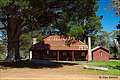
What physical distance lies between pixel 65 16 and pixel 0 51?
6977 cm

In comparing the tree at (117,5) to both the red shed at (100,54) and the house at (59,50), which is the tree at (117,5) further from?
the red shed at (100,54)

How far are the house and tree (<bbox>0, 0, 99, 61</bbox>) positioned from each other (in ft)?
87.0

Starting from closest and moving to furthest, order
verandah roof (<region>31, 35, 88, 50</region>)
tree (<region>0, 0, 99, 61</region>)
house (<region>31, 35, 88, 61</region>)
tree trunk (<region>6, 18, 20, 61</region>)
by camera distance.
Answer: tree (<region>0, 0, 99, 61</region>)
tree trunk (<region>6, 18, 20, 61</region>)
verandah roof (<region>31, 35, 88, 50</region>)
house (<region>31, 35, 88, 61</region>)

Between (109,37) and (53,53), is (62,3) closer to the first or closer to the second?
(53,53)

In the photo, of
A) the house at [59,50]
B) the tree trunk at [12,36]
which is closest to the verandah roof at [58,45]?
the house at [59,50]

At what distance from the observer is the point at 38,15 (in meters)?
43.2

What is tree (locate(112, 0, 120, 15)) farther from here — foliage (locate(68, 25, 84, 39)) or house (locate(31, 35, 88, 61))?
house (locate(31, 35, 88, 61))

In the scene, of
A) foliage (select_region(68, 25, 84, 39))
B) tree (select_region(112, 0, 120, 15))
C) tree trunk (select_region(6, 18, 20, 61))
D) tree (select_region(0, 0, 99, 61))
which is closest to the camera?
tree (select_region(112, 0, 120, 15))

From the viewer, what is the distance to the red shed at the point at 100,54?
79.6 meters

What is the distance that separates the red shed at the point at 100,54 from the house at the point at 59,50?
120 inches

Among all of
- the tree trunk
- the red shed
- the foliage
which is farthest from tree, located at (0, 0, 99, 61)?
the red shed

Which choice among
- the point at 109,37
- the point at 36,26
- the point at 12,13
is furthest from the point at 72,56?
the point at 109,37

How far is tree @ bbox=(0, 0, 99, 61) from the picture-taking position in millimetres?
40156

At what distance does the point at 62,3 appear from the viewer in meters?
42.6
